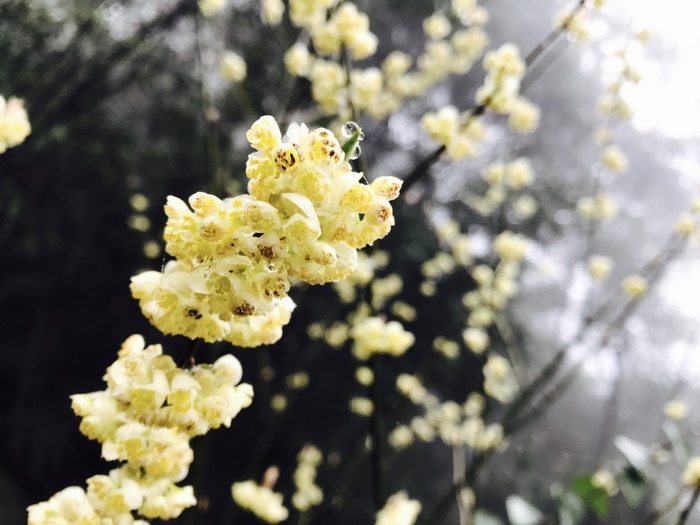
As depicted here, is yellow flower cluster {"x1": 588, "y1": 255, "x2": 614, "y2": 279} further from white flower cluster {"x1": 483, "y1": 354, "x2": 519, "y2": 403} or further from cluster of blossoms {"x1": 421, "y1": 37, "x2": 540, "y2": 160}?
cluster of blossoms {"x1": 421, "y1": 37, "x2": 540, "y2": 160}

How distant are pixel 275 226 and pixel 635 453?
1.25 m

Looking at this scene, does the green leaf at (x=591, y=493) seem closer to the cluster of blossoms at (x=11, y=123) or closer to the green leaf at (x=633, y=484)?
the green leaf at (x=633, y=484)

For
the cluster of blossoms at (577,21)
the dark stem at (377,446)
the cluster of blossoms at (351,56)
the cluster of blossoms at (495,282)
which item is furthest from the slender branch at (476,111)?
the cluster of blossoms at (495,282)

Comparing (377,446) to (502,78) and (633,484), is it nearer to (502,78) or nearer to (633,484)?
(633,484)

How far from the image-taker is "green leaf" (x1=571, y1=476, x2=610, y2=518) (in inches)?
50.3

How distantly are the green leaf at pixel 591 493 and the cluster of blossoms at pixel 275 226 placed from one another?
1.08 meters

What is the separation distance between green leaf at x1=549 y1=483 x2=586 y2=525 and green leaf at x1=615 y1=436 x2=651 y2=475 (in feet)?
0.59

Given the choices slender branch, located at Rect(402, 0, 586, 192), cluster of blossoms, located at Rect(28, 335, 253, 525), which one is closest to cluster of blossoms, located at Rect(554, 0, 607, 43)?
slender branch, located at Rect(402, 0, 586, 192)

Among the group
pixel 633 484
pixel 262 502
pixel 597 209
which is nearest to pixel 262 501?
pixel 262 502

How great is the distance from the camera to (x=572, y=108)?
825 centimetres

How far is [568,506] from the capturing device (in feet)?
4.26

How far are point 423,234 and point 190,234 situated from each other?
5.04m

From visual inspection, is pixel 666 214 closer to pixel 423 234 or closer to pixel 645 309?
pixel 645 309

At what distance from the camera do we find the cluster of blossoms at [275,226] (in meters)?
0.55
